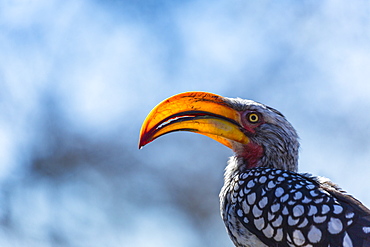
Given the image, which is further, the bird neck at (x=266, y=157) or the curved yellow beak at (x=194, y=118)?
the bird neck at (x=266, y=157)

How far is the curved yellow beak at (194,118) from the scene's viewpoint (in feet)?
14.3

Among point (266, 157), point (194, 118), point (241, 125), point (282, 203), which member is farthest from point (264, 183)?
point (194, 118)

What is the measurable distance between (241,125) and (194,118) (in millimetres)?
429

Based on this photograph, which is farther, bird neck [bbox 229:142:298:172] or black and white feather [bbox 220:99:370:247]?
bird neck [bbox 229:142:298:172]

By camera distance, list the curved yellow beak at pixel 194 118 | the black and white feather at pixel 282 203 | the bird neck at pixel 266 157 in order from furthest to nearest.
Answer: the bird neck at pixel 266 157 → the curved yellow beak at pixel 194 118 → the black and white feather at pixel 282 203

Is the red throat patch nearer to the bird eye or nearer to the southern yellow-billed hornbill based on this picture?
the southern yellow-billed hornbill

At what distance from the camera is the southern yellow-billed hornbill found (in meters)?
3.71

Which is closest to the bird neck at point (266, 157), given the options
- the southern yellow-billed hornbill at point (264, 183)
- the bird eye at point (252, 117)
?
the southern yellow-billed hornbill at point (264, 183)

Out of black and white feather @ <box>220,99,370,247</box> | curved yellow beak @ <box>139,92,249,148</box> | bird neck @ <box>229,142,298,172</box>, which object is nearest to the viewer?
black and white feather @ <box>220,99,370,247</box>

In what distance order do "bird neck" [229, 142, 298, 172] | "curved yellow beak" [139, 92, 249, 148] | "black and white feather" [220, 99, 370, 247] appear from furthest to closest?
"bird neck" [229, 142, 298, 172] < "curved yellow beak" [139, 92, 249, 148] < "black and white feather" [220, 99, 370, 247]

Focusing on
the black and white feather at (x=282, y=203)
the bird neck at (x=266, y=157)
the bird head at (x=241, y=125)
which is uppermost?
the bird head at (x=241, y=125)

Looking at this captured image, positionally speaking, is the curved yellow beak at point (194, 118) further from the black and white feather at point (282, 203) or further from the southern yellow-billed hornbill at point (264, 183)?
the black and white feather at point (282, 203)

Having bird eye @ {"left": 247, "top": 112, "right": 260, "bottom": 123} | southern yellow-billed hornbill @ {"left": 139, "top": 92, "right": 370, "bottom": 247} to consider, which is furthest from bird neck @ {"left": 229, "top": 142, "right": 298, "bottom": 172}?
bird eye @ {"left": 247, "top": 112, "right": 260, "bottom": 123}

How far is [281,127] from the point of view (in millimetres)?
4605
